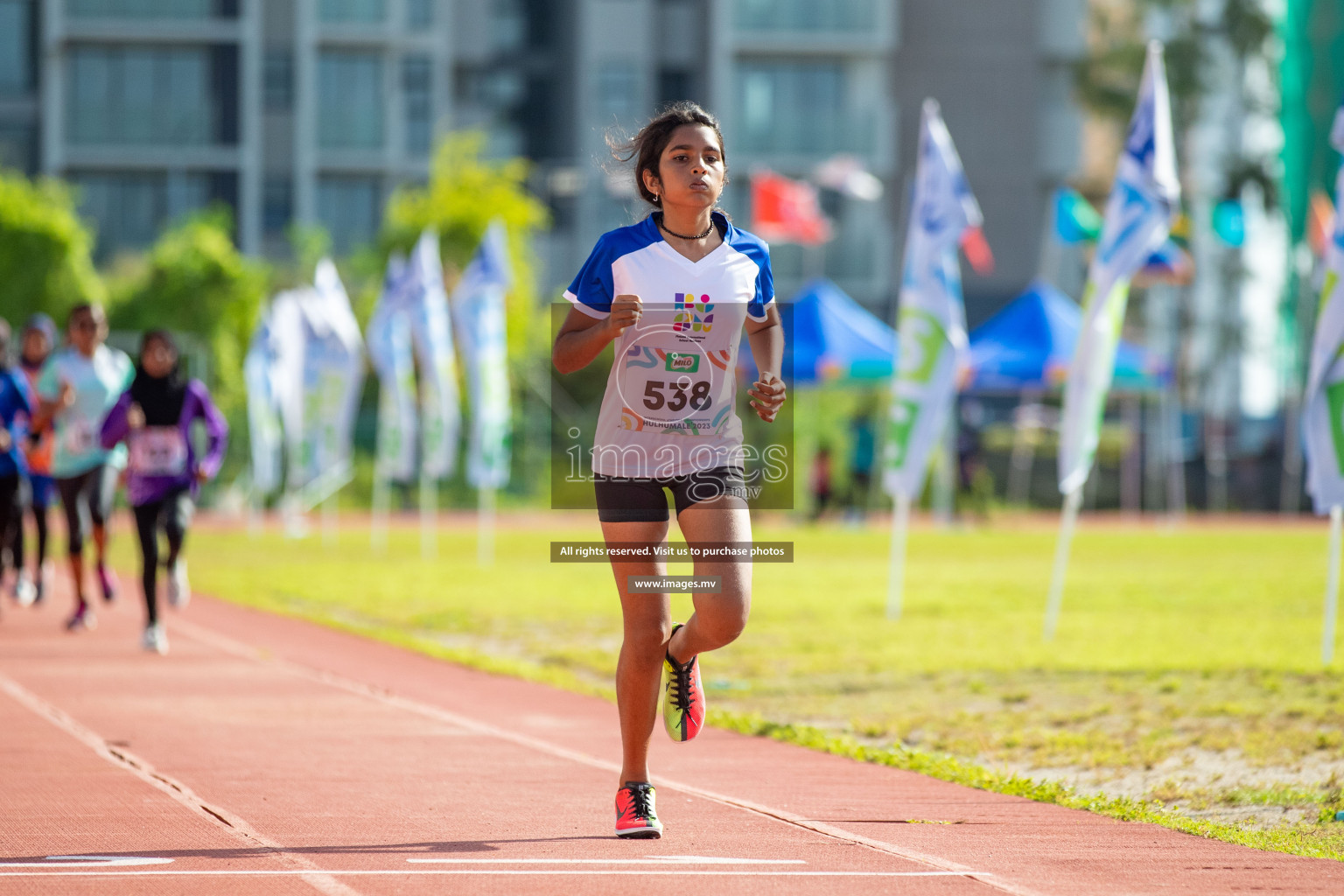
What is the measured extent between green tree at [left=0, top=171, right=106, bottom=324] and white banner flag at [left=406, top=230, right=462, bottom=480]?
17256 mm

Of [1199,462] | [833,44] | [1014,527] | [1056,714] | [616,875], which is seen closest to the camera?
[616,875]

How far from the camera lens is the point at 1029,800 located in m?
6.95

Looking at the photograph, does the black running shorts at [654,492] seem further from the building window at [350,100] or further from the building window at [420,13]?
the building window at [420,13]

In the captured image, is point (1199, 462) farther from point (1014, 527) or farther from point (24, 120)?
point (24, 120)

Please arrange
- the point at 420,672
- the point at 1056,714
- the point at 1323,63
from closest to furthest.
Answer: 1. the point at 1056,714
2. the point at 420,672
3. the point at 1323,63

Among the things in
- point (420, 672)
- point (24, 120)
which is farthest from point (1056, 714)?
point (24, 120)

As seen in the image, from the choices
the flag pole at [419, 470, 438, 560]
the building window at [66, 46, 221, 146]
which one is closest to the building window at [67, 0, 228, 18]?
the building window at [66, 46, 221, 146]

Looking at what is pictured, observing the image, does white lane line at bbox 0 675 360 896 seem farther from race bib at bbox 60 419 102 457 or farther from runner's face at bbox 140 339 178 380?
race bib at bbox 60 419 102 457

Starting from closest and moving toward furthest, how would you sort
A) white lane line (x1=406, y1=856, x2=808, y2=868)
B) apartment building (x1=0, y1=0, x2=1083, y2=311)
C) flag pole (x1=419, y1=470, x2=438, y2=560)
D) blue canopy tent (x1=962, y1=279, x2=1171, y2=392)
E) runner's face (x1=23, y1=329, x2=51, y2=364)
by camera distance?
white lane line (x1=406, y1=856, x2=808, y2=868), runner's face (x1=23, y1=329, x2=51, y2=364), flag pole (x1=419, y1=470, x2=438, y2=560), blue canopy tent (x1=962, y1=279, x2=1171, y2=392), apartment building (x1=0, y1=0, x2=1083, y2=311)

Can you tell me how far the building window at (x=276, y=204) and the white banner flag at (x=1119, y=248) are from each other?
134ft

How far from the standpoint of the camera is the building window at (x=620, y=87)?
50344 mm

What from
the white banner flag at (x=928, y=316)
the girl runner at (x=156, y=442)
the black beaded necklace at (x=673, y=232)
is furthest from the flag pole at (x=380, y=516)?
the black beaded necklace at (x=673, y=232)

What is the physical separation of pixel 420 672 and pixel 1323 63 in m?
13.9

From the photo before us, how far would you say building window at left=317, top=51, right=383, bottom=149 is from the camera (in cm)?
5072
